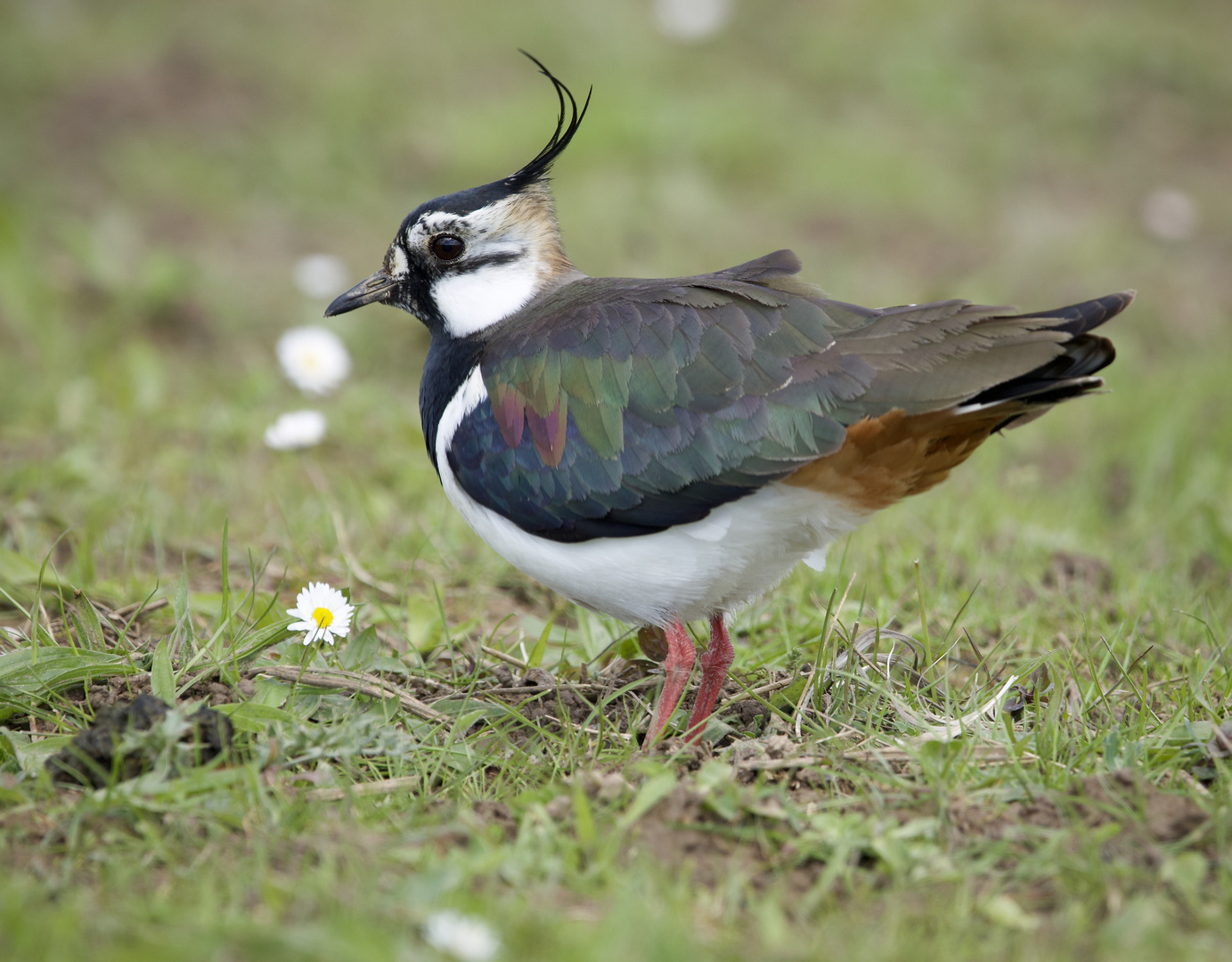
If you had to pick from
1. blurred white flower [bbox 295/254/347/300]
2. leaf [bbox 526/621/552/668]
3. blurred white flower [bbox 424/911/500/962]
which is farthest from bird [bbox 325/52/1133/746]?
blurred white flower [bbox 295/254/347/300]

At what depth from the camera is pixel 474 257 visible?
4.17 m

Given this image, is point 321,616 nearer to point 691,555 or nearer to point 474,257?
point 691,555

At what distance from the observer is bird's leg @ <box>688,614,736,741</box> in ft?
12.0

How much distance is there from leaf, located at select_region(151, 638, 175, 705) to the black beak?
1.38m

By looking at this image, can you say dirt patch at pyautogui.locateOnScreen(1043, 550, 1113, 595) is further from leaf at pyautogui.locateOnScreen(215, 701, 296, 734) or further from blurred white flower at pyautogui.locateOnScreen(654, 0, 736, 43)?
blurred white flower at pyautogui.locateOnScreen(654, 0, 736, 43)

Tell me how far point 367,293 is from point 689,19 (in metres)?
7.27

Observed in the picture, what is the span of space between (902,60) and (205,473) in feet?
23.8

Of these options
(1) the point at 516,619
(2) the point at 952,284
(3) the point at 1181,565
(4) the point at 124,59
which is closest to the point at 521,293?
(1) the point at 516,619

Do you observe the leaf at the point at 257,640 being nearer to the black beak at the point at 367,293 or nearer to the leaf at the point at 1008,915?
the black beak at the point at 367,293

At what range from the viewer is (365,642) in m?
3.70

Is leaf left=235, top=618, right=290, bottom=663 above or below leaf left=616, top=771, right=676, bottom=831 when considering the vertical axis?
above

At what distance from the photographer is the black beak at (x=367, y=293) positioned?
429 centimetres

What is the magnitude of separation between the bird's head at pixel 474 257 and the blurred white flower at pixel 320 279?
119 inches

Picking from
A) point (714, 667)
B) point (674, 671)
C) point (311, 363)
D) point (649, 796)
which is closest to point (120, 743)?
point (649, 796)
